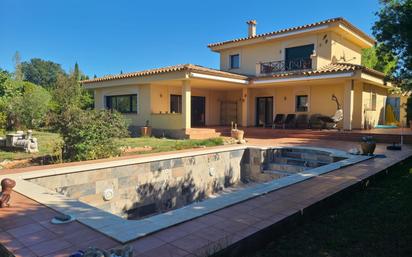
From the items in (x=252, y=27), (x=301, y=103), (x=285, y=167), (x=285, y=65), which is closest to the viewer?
(x=285, y=167)

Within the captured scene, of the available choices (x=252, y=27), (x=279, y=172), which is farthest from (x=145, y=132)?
(x=252, y=27)

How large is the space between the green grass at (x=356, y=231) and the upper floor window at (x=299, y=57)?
1457cm

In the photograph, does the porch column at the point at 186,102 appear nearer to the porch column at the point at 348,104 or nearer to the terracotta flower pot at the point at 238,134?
the terracotta flower pot at the point at 238,134

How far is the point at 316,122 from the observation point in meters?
18.9

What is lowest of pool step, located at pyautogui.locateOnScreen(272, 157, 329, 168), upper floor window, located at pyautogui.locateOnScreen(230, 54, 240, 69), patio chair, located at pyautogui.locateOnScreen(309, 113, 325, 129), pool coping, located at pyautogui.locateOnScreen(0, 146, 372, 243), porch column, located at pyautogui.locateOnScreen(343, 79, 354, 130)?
pool step, located at pyautogui.locateOnScreen(272, 157, 329, 168)

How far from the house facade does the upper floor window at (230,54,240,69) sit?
76 mm

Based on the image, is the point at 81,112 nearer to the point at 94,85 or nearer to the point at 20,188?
the point at 20,188

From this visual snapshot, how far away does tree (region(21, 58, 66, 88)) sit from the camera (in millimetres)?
89250

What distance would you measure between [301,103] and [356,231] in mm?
16862

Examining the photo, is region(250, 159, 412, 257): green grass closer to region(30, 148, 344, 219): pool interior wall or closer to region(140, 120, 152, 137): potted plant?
region(30, 148, 344, 219): pool interior wall

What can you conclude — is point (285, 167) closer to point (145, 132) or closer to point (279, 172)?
point (279, 172)

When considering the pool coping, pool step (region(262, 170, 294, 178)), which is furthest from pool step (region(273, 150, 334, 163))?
the pool coping

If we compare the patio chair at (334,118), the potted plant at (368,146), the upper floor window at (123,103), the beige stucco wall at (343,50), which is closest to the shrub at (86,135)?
the potted plant at (368,146)

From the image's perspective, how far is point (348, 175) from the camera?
286 inches
